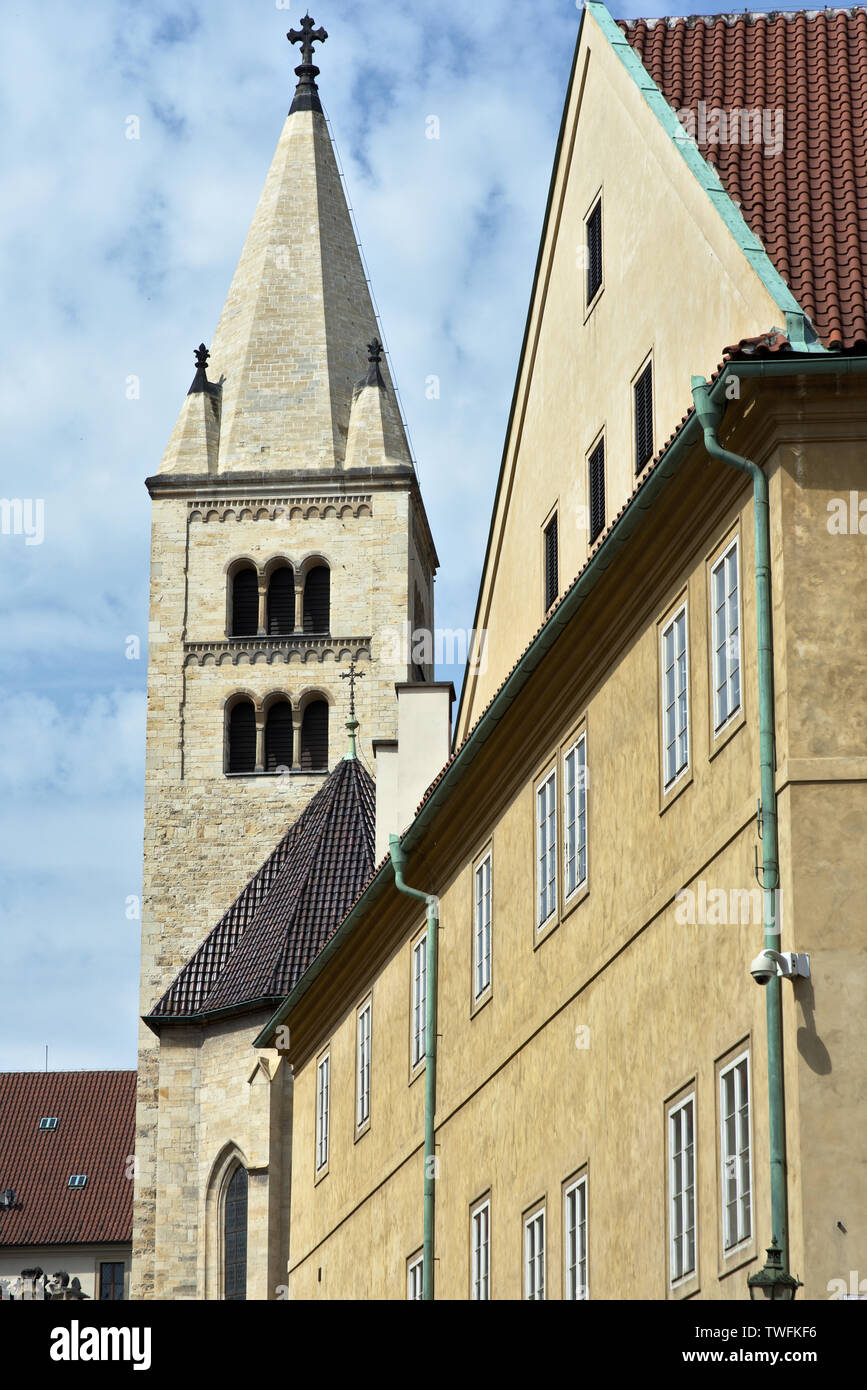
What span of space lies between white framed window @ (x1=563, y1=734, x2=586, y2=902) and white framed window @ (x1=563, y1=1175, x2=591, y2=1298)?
2323 mm

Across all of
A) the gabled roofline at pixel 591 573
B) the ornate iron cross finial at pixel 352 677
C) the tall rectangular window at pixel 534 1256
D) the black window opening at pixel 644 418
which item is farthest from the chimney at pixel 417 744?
the ornate iron cross finial at pixel 352 677

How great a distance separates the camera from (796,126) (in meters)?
20.3

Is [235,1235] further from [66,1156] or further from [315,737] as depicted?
[66,1156]

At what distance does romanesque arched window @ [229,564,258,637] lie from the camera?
235 feet

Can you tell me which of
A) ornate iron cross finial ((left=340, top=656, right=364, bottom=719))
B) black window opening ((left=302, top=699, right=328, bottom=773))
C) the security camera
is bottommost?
the security camera

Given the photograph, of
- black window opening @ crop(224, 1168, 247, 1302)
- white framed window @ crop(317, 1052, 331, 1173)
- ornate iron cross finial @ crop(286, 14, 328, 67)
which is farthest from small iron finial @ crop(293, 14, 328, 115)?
white framed window @ crop(317, 1052, 331, 1173)

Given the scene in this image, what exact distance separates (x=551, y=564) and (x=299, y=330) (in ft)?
177

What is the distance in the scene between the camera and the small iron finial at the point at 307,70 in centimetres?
8231

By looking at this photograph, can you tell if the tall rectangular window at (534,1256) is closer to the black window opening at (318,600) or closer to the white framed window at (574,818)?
the white framed window at (574,818)

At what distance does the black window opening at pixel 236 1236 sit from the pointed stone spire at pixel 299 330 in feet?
93.7

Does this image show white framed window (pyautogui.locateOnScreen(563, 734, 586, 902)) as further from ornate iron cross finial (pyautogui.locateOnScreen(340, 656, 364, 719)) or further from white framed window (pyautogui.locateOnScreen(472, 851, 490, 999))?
ornate iron cross finial (pyautogui.locateOnScreen(340, 656, 364, 719))

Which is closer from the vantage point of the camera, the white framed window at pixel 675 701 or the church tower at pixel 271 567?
the white framed window at pixel 675 701

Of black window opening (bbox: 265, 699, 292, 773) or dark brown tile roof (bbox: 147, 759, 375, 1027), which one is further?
black window opening (bbox: 265, 699, 292, 773)

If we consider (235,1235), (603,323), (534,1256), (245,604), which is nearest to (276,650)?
(245,604)
